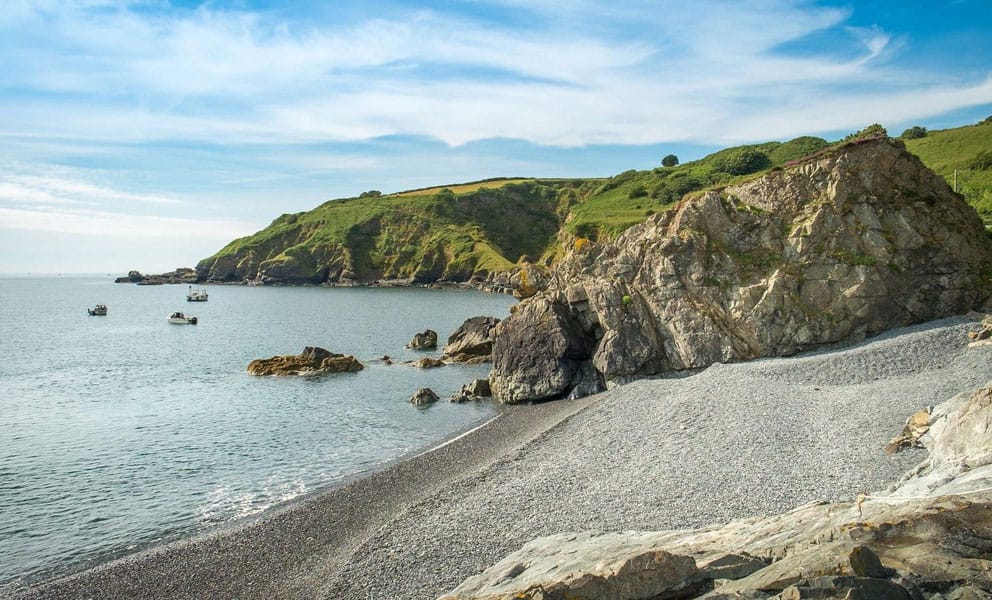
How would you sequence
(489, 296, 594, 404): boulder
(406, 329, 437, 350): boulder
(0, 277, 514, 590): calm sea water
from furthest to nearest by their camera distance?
(406, 329, 437, 350): boulder
(489, 296, 594, 404): boulder
(0, 277, 514, 590): calm sea water

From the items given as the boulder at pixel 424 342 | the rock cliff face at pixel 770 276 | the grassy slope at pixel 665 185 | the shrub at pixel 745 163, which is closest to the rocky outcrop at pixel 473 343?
the boulder at pixel 424 342

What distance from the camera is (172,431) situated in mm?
37688

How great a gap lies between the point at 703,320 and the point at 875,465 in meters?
19.1

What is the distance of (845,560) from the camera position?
8.25 m

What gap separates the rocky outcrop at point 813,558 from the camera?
7.76 metres

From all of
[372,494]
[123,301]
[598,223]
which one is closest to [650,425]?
[372,494]

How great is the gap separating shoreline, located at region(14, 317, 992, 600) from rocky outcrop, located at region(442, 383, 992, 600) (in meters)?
5.39

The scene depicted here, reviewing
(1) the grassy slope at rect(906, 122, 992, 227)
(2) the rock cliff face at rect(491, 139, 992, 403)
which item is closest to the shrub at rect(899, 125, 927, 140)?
(1) the grassy slope at rect(906, 122, 992, 227)

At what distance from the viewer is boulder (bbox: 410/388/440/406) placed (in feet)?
148

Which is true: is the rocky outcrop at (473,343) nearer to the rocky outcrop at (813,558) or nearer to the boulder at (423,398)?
the boulder at (423,398)

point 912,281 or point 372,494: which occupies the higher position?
point 912,281

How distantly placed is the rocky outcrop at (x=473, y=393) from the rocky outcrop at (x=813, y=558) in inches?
1249

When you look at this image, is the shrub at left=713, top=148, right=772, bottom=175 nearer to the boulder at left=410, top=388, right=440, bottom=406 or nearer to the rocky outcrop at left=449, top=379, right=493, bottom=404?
the rocky outcrop at left=449, top=379, right=493, bottom=404

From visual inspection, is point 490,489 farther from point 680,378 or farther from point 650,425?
point 680,378
